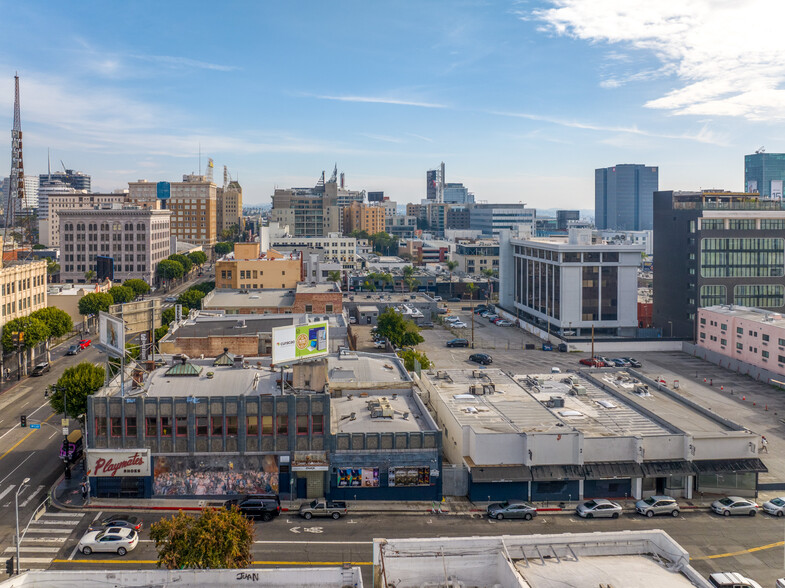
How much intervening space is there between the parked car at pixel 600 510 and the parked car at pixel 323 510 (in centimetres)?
1586

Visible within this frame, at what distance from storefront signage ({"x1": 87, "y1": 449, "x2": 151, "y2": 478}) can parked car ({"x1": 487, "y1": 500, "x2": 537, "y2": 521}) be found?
2383 centimetres

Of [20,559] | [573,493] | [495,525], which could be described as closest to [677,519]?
[573,493]

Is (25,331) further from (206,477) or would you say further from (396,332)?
(206,477)

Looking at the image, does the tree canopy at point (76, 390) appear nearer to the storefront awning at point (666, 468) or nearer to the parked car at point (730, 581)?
the storefront awning at point (666, 468)

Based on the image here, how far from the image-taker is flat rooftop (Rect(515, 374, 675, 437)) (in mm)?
53250

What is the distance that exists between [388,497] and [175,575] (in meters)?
25.5

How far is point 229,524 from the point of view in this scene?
31.9m

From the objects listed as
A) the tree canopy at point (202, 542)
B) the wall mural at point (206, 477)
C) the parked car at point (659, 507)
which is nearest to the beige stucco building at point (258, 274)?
the wall mural at point (206, 477)

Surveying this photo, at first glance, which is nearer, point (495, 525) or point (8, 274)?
point (495, 525)

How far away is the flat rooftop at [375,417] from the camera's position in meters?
51.2

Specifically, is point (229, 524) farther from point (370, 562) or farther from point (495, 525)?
point (495, 525)

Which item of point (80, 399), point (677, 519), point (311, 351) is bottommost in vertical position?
point (677, 519)

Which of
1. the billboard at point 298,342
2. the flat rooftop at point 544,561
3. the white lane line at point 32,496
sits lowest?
the white lane line at point 32,496

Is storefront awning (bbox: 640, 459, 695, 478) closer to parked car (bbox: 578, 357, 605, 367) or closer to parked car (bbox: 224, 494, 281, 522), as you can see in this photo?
parked car (bbox: 224, 494, 281, 522)
